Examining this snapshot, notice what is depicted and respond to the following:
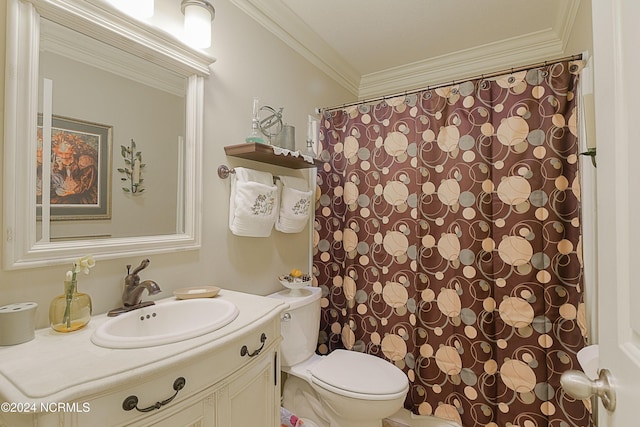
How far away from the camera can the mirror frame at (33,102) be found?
89 cm

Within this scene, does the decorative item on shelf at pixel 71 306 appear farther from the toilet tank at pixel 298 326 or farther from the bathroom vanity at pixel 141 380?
the toilet tank at pixel 298 326

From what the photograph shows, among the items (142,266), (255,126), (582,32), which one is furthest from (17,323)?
(582,32)

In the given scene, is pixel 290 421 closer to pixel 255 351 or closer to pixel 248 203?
pixel 255 351

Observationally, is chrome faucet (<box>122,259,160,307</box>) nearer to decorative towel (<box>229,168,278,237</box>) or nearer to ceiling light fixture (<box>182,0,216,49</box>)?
decorative towel (<box>229,168,278,237</box>)

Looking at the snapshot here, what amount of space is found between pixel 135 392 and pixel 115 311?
19.3 inches

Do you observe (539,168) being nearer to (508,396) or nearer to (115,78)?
(508,396)

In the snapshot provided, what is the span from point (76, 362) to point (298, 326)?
1.09 meters

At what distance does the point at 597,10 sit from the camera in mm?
588

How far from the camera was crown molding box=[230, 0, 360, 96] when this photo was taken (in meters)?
1.73

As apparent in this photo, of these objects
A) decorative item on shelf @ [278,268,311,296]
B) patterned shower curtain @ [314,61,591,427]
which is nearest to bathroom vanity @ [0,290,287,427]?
decorative item on shelf @ [278,268,311,296]

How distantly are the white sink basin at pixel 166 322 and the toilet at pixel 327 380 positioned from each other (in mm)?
515

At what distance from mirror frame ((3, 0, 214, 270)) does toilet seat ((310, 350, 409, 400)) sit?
100cm

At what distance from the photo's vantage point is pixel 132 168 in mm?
1230

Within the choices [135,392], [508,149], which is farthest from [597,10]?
[135,392]
